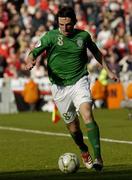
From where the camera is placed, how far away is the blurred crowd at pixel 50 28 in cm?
2911

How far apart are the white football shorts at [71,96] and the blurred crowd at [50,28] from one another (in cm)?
1592

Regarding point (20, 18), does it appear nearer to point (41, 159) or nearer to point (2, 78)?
point (2, 78)

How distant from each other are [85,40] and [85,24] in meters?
18.9

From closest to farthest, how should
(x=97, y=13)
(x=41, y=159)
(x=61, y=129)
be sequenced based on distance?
(x=41, y=159) < (x=61, y=129) < (x=97, y=13)

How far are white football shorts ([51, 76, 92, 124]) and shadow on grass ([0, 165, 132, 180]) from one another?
0.82 metres

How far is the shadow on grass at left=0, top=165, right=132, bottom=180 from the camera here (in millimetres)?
11078

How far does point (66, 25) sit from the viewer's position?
39.7ft

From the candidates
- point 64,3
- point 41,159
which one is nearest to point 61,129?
point 41,159

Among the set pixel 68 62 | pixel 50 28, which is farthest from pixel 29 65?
pixel 50 28

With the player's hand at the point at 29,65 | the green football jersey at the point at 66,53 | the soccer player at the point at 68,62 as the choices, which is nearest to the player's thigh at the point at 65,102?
the soccer player at the point at 68,62

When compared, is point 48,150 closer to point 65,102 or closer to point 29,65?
point 65,102

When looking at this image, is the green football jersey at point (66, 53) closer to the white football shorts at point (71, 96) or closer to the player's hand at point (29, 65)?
the white football shorts at point (71, 96)

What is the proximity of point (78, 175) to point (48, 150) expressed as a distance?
4.05 metres

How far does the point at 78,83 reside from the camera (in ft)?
40.2
